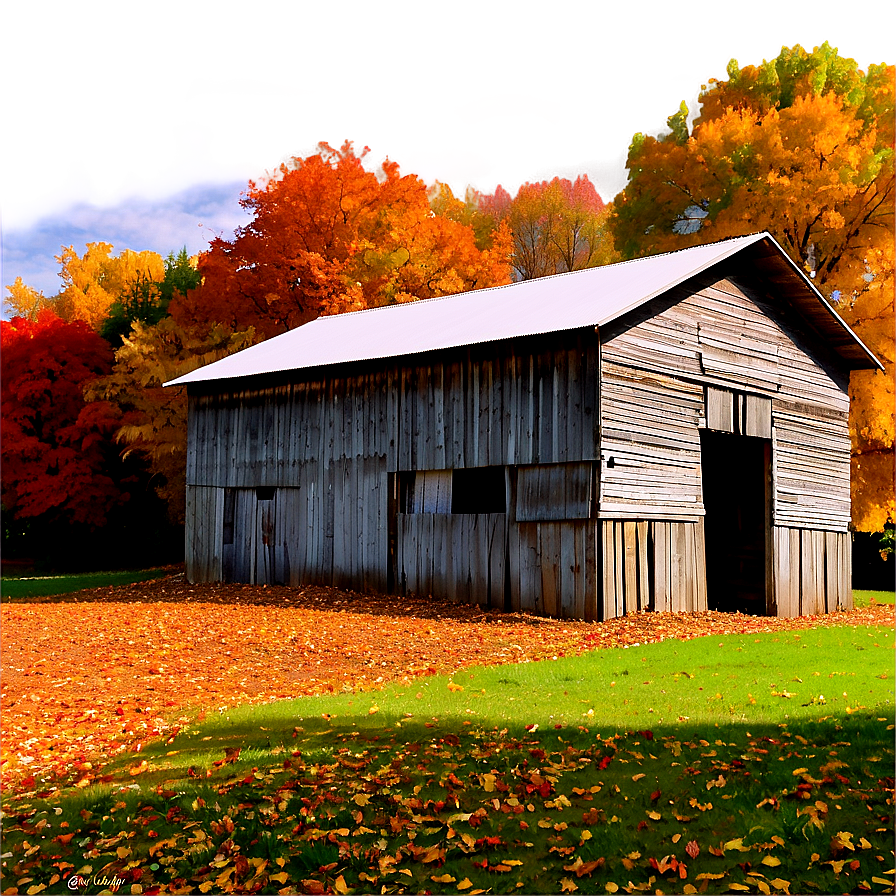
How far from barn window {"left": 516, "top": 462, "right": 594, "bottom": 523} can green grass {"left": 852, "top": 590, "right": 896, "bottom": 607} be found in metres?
11.3

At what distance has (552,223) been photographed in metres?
50.0

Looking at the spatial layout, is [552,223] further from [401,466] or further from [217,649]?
[217,649]

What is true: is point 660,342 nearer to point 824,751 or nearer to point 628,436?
point 628,436

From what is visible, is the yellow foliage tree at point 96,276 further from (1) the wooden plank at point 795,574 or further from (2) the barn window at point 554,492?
(1) the wooden plank at point 795,574

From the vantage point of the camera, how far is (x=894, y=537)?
28359 mm

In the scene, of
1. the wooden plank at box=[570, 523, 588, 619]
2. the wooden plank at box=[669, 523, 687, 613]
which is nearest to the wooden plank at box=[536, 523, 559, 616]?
the wooden plank at box=[570, 523, 588, 619]

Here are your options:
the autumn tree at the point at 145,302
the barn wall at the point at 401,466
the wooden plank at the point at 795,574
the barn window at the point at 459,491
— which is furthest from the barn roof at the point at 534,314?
the autumn tree at the point at 145,302

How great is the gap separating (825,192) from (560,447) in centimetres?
1257

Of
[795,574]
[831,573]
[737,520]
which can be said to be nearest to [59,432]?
[737,520]

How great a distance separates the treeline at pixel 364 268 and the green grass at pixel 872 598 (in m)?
2.08

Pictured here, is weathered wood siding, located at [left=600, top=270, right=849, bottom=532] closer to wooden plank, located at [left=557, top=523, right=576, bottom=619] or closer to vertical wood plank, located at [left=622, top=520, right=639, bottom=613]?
vertical wood plank, located at [left=622, top=520, right=639, bottom=613]

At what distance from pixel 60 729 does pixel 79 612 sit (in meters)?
11.0

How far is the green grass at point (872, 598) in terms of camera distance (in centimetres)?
2580

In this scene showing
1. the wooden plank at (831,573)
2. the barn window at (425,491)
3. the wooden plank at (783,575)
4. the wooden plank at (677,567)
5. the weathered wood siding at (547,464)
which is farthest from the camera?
the wooden plank at (831,573)
